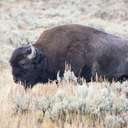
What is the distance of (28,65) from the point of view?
8.77 meters

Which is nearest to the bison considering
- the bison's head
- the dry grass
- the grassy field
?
the bison's head

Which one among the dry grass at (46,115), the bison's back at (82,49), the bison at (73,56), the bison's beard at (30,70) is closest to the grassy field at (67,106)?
the dry grass at (46,115)

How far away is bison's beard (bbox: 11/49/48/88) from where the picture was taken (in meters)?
8.42

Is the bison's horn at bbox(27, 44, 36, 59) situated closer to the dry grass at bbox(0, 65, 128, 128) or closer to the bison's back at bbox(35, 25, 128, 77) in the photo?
the bison's back at bbox(35, 25, 128, 77)

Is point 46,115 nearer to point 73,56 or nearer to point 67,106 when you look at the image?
point 67,106

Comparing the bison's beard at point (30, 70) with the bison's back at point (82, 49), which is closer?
the bison's beard at point (30, 70)

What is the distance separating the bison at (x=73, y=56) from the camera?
8586 millimetres

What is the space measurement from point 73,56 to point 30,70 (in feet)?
2.43

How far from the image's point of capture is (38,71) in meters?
8.95

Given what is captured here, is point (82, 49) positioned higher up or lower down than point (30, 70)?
higher up

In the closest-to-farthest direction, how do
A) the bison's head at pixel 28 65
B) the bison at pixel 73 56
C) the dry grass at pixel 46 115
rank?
the dry grass at pixel 46 115, the bison's head at pixel 28 65, the bison at pixel 73 56

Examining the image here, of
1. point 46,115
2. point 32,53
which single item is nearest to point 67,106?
point 46,115

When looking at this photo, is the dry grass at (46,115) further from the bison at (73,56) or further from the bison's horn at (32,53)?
the bison's horn at (32,53)

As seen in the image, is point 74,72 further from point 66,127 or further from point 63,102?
point 66,127
